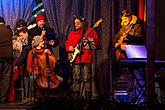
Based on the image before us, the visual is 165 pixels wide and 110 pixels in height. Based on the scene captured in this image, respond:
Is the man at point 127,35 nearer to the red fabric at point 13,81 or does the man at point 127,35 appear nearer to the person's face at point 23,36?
the person's face at point 23,36

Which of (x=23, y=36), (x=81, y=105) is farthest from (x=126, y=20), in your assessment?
(x=81, y=105)

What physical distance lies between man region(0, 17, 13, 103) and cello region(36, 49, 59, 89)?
2.50ft

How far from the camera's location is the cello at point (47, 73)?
386 inches

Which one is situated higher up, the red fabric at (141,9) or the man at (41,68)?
the red fabric at (141,9)

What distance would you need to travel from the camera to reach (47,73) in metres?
9.80

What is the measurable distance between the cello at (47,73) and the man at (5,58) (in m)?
0.76

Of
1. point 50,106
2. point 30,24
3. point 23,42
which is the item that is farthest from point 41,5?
point 50,106

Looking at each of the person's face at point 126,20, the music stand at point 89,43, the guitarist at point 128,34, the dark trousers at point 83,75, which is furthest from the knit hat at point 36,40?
the person's face at point 126,20

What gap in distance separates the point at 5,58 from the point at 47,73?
109 cm

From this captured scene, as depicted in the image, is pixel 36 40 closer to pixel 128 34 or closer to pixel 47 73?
A: pixel 47 73

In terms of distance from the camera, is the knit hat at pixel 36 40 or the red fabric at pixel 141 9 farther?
the red fabric at pixel 141 9

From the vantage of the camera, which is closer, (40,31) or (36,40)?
(36,40)

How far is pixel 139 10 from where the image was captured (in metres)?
11.7

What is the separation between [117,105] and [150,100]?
0.46 metres
